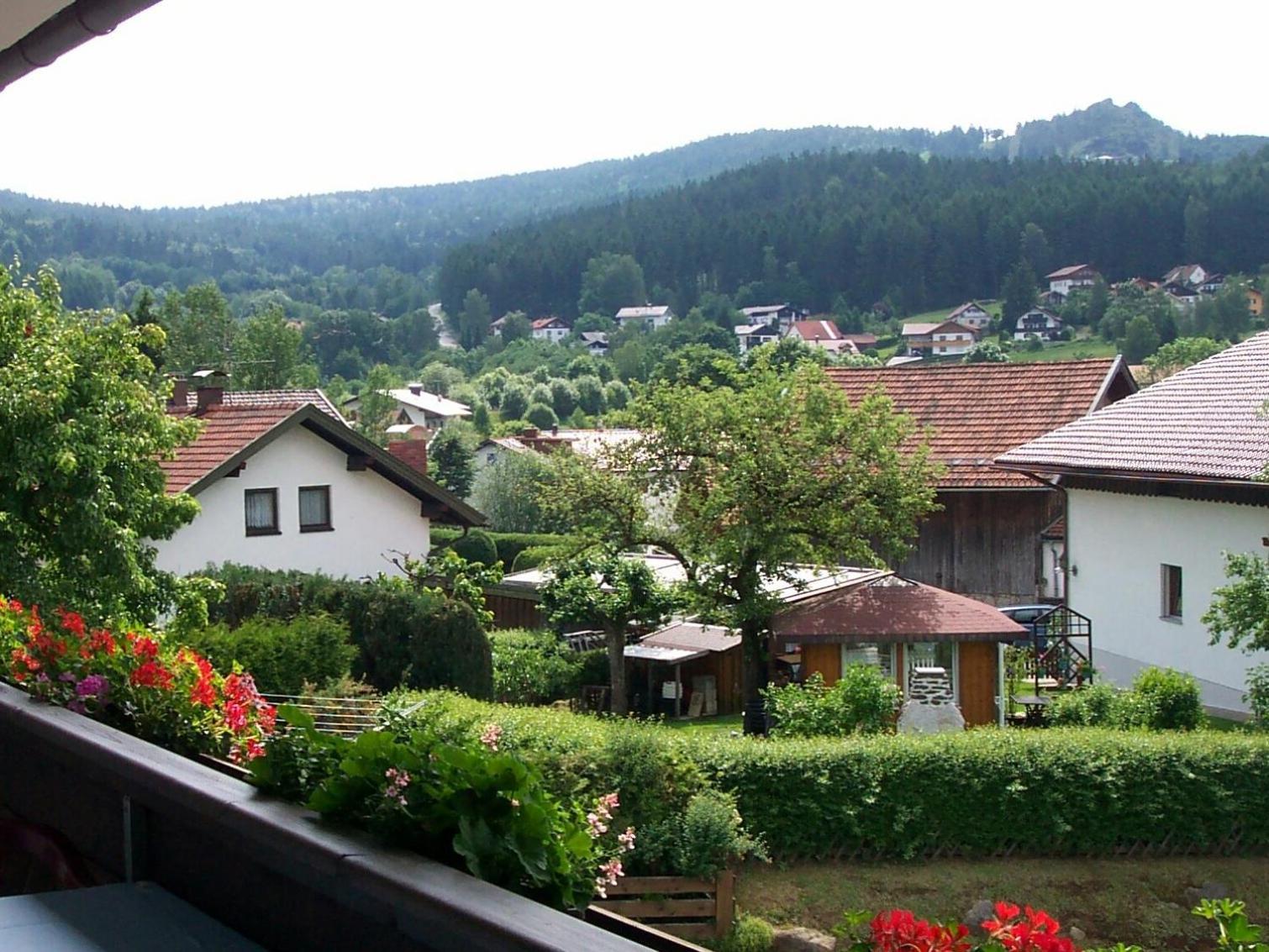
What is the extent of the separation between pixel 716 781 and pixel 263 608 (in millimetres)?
8416

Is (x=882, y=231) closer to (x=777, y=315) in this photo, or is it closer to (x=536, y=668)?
(x=777, y=315)

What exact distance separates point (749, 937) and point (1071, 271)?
372 ft

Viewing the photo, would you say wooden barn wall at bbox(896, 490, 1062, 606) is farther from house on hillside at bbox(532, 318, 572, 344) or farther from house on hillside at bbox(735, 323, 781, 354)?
house on hillside at bbox(532, 318, 572, 344)

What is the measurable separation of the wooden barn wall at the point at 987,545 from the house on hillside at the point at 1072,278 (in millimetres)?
94122

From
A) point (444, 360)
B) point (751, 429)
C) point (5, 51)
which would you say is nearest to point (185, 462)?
point (751, 429)

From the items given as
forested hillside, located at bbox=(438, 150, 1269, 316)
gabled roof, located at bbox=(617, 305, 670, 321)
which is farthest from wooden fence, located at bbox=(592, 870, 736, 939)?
gabled roof, located at bbox=(617, 305, 670, 321)

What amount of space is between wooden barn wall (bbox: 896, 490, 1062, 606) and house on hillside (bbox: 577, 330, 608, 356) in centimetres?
10563

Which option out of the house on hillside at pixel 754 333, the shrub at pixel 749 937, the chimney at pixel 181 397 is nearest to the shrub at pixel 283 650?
the shrub at pixel 749 937

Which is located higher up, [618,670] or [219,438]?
[219,438]

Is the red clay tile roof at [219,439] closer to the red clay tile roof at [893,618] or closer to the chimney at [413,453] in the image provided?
the red clay tile roof at [893,618]

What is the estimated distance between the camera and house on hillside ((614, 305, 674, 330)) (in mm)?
144375

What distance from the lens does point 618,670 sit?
905 inches

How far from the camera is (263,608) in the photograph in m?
19.6

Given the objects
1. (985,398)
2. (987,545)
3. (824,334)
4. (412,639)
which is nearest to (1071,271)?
(824,334)
